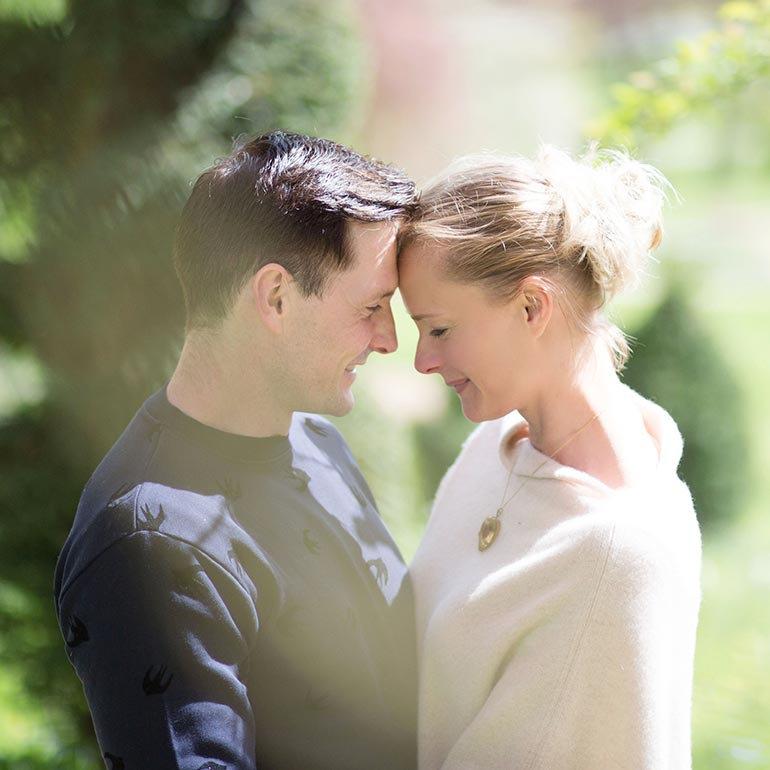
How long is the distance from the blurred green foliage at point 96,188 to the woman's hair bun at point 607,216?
2005mm

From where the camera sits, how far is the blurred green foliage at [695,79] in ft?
10.3

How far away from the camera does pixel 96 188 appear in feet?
12.5

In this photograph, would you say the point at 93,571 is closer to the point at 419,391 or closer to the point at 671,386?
the point at 671,386

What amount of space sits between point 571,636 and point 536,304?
0.66 m

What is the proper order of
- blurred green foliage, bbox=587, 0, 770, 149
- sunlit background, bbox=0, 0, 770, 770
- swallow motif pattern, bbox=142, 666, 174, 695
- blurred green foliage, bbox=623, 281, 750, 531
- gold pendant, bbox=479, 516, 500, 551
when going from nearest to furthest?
swallow motif pattern, bbox=142, 666, 174, 695
gold pendant, bbox=479, 516, 500, 551
blurred green foliage, bbox=587, 0, 770, 149
sunlit background, bbox=0, 0, 770, 770
blurred green foliage, bbox=623, 281, 750, 531

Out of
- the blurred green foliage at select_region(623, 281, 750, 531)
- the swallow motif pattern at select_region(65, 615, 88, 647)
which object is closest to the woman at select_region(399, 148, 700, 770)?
the swallow motif pattern at select_region(65, 615, 88, 647)

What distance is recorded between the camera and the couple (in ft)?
5.53

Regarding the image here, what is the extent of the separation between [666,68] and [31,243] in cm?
242

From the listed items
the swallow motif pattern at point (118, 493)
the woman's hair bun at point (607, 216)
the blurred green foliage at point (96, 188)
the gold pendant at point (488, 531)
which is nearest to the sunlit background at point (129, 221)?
the blurred green foliage at point (96, 188)

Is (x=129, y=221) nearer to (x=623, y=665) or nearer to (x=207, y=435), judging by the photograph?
(x=207, y=435)

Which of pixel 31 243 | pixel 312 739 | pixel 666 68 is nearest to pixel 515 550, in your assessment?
pixel 312 739

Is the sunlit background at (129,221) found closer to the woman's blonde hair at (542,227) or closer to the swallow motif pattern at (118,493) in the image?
the woman's blonde hair at (542,227)

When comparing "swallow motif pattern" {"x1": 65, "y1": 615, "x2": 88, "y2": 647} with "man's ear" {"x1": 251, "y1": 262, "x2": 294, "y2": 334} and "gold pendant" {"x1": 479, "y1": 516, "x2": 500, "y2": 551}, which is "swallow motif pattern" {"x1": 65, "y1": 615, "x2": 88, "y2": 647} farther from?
"gold pendant" {"x1": 479, "y1": 516, "x2": 500, "y2": 551}

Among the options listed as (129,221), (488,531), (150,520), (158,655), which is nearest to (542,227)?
(488,531)
